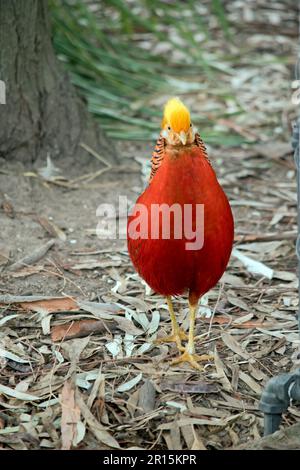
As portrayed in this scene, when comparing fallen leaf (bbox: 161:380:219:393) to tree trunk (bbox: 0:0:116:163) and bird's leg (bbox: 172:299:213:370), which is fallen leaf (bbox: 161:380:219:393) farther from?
A: tree trunk (bbox: 0:0:116:163)

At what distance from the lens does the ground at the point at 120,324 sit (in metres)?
3.41

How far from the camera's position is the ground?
134 inches

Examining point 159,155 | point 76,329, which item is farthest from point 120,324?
point 159,155

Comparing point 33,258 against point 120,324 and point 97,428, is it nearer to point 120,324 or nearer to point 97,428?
point 120,324

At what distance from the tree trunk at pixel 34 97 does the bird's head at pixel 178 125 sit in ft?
6.60

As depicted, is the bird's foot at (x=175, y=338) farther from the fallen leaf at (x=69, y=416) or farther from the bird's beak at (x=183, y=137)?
the bird's beak at (x=183, y=137)

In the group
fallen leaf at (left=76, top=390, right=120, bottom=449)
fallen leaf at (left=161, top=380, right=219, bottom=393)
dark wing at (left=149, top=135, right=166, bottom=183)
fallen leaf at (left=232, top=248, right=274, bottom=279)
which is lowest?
fallen leaf at (left=76, top=390, right=120, bottom=449)

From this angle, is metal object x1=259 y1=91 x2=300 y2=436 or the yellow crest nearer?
metal object x1=259 y1=91 x2=300 y2=436

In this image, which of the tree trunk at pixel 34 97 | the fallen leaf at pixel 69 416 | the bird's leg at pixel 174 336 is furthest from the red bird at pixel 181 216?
the tree trunk at pixel 34 97

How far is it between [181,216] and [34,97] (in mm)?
2218

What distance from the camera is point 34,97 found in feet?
17.6

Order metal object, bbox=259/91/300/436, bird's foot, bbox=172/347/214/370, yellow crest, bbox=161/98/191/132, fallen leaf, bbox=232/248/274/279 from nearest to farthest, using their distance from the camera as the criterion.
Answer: metal object, bbox=259/91/300/436 < yellow crest, bbox=161/98/191/132 < bird's foot, bbox=172/347/214/370 < fallen leaf, bbox=232/248/274/279

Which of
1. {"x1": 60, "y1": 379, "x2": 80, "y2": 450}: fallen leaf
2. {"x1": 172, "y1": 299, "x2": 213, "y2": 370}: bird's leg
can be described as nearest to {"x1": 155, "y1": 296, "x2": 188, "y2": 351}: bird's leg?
{"x1": 172, "y1": 299, "x2": 213, "y2": 370}: bird's leg
